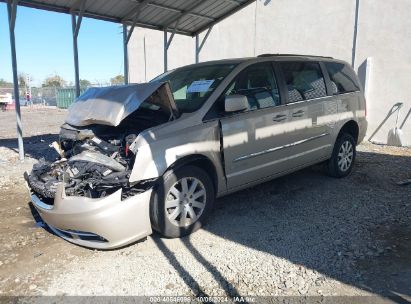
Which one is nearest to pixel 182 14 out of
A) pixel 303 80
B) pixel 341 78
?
pixel 341 78

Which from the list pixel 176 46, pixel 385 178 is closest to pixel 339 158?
pixel 385 178

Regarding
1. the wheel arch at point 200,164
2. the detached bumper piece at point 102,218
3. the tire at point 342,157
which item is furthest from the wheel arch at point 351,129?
the detached bumper piece at point 102,218

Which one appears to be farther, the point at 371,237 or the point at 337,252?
the point at 371,237

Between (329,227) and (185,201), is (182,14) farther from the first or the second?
(329,227)

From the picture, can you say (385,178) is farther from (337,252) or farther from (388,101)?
(388,101)

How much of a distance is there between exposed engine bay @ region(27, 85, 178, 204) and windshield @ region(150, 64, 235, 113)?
34 centimetres

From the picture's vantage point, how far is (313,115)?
17.5ft

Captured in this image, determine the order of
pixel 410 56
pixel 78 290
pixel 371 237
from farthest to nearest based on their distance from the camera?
pixel 410 56 → pixel 371 237 → pixel 78 290

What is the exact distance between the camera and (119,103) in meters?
4.11

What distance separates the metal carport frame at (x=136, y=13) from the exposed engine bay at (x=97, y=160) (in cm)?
341

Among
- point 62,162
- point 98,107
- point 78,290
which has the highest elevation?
point 98,107

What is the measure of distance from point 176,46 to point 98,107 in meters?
11.8

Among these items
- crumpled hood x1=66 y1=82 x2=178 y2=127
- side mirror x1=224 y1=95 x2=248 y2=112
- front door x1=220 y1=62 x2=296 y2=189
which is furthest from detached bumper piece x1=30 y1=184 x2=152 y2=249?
side mirror x1=224 y1=95 x2=248 y2=112

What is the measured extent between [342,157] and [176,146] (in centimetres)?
344
